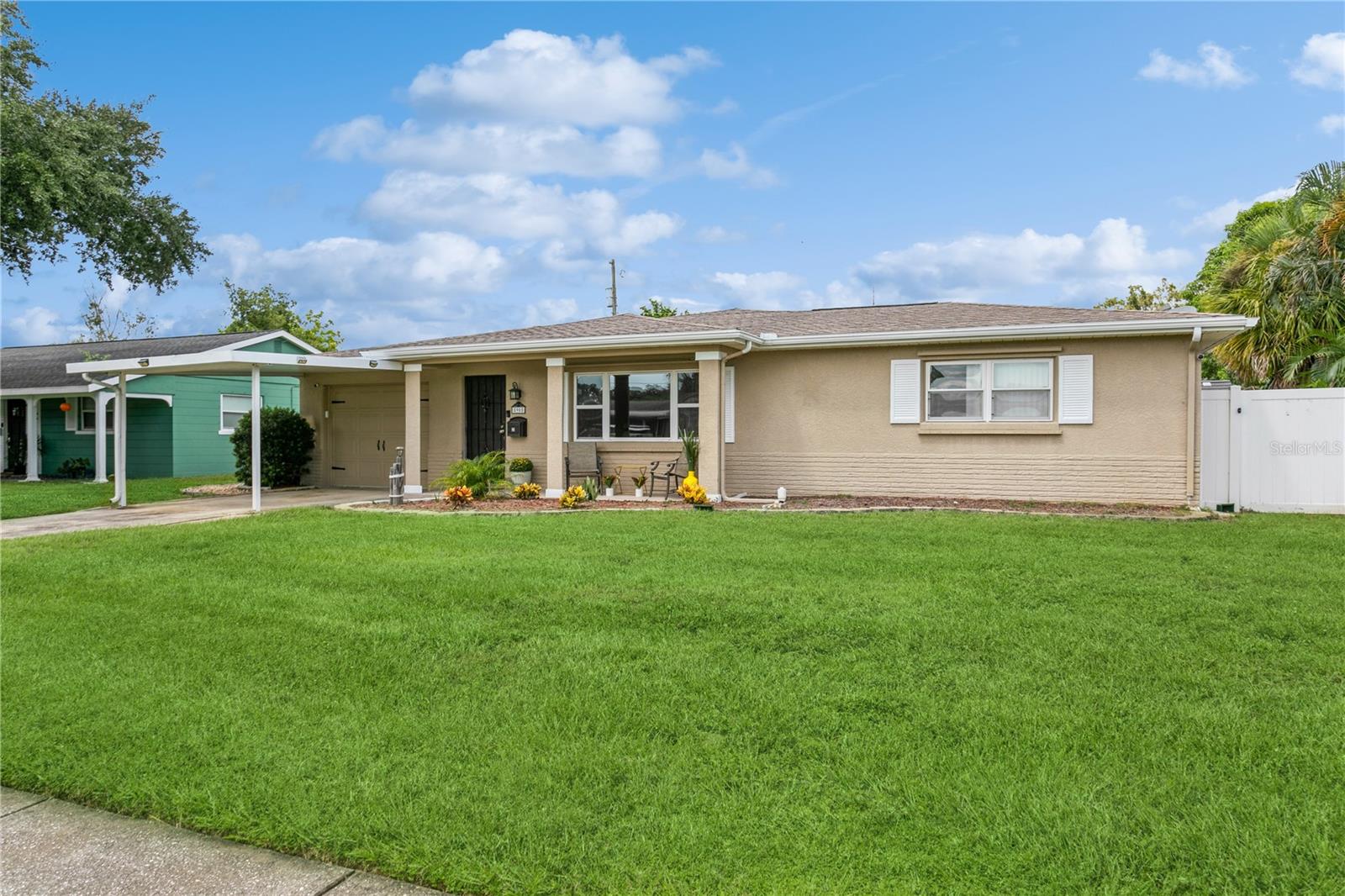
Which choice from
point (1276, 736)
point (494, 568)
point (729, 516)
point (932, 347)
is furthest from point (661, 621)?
point (932, 347)

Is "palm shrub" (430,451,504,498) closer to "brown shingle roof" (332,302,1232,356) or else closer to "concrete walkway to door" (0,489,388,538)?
"concrete walkway to door" (0,489,388,538)

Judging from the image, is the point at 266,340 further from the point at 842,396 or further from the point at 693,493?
the point at 842,396

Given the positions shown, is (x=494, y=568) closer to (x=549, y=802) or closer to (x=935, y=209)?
(x=549, y=802)

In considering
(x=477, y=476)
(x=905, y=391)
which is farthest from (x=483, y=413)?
(x=905, y=391)

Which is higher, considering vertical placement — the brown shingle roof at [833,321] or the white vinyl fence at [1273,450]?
the brown shingle roof at [833,321]

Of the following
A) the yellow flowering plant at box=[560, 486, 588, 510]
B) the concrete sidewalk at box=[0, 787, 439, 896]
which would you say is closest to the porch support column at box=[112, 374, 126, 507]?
the yellow flowering plant at box=[560, 486, 588, 510]

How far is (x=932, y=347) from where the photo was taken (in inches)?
521

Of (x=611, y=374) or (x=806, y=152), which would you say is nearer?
(x=611, y=374)

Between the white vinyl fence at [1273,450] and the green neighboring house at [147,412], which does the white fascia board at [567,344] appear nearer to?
the white vinyl fence at [1273,450]

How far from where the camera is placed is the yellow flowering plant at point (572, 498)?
12.9m

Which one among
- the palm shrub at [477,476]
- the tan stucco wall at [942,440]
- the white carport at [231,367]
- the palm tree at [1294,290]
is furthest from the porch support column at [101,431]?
the palm tree at [1294,290]

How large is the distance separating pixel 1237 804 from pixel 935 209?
17812 mm

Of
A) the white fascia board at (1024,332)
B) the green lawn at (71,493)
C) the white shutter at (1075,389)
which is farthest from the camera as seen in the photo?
the green lawn at (71,493)

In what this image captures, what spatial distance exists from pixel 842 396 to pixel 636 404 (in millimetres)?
3481
